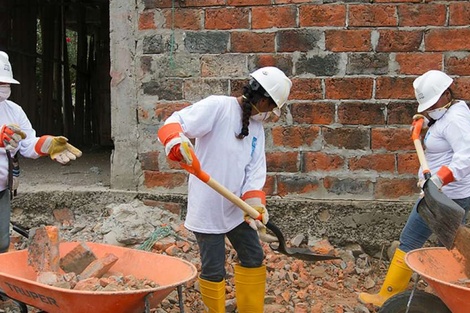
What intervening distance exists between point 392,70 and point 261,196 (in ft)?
6.48

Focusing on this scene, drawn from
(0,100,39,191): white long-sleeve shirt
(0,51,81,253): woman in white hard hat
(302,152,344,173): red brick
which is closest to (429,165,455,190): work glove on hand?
(302,152,344,173): red brick

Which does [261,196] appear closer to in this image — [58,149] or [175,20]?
[58,149]

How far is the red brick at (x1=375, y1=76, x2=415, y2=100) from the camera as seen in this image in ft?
17.2

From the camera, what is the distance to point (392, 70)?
5266 millimetres

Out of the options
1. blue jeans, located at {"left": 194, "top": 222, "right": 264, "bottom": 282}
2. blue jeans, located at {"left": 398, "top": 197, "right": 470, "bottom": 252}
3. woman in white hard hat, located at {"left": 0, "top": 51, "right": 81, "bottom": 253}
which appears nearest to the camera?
blue jeans, located at {"left": 194, "top": 222, "right": 264, "bottom": 282}

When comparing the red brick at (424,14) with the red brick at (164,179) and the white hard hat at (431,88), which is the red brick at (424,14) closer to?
the white hard hat at (431,88)

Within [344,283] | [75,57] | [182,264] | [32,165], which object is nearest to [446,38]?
[344,283]

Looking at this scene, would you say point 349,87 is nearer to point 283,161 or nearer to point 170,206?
point 283,161

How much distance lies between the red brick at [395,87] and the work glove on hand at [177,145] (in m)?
2.28

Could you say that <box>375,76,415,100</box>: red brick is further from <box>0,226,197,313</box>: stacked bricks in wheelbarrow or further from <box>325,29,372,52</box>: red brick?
<box>0,226,197,313</box>: stacked bricks in wheelbarrow

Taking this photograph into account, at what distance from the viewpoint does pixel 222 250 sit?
13.2ft

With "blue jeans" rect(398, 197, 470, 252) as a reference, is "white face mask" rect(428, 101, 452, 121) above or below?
above

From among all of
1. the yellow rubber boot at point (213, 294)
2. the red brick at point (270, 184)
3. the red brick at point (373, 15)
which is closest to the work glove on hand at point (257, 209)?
the yellow rubber boot at point (213, 294)

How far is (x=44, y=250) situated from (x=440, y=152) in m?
2.62
